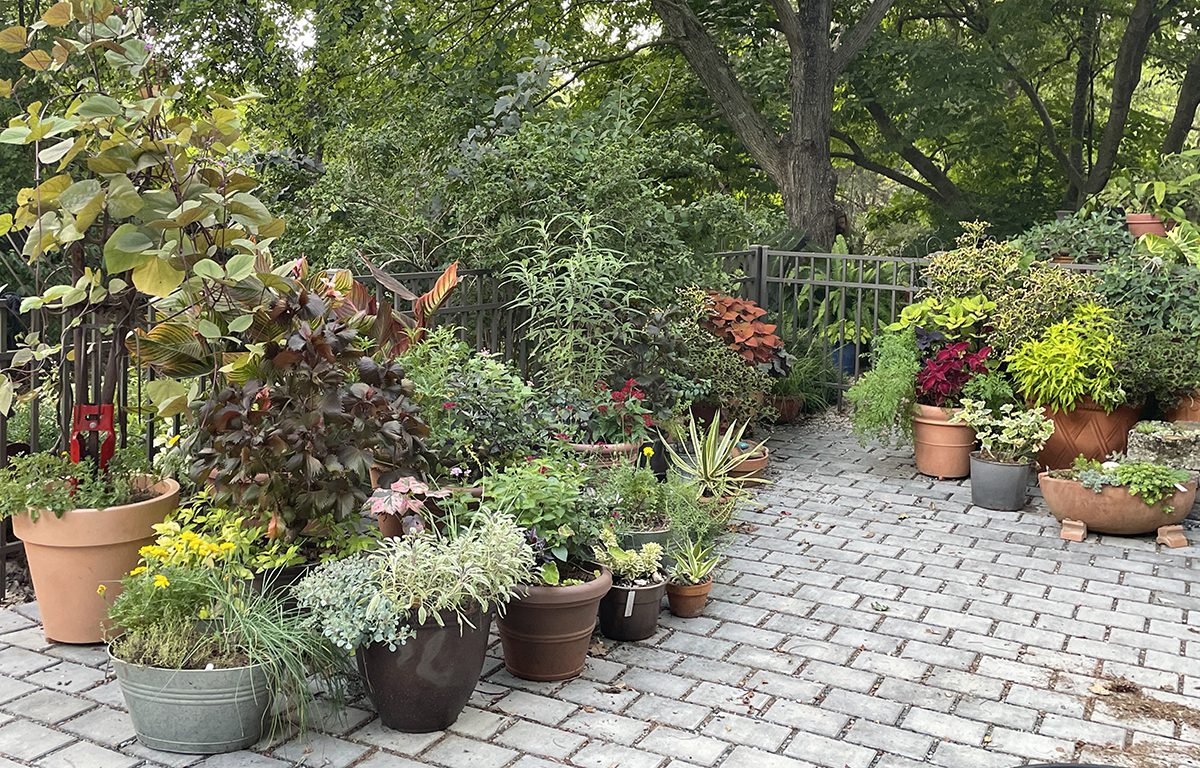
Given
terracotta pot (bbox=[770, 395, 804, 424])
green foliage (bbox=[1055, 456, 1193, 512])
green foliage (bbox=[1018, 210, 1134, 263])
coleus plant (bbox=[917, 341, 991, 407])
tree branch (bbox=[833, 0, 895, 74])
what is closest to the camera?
green foliage (bbox=[1055, 456, 1193, 512])

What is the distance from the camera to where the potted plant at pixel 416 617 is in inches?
129

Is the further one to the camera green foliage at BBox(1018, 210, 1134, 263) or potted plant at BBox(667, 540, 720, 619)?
green foliage at BBox(1018, 210, 1134, 263)

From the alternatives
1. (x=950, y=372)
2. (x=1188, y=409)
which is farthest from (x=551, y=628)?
(x=1188, y=409)

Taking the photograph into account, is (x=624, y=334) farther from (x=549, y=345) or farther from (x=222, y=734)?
(x=222, y=734)

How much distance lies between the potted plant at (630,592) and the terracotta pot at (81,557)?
172 cm

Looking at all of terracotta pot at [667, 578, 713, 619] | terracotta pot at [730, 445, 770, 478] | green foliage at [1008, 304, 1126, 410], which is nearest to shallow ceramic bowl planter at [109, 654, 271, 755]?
terracotta pot at [667, 578, 713, 619]

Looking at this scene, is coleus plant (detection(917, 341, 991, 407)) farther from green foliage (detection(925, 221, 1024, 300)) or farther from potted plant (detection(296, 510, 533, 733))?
potted plant (detection(296, 510, 533, 733))

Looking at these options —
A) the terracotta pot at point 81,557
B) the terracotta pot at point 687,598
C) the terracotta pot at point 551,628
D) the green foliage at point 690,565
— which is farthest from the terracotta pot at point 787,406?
the terracotta pot at point 81,557

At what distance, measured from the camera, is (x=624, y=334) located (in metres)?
6.00

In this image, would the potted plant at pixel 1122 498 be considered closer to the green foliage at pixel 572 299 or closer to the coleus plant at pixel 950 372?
the coleus plant at pixel 950 372

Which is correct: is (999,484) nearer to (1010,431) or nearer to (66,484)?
(1010,431)

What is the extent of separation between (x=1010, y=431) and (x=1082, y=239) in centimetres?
187

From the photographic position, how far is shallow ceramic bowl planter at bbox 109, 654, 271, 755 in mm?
3174

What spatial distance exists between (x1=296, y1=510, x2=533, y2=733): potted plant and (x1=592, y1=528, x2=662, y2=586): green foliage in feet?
2.37
